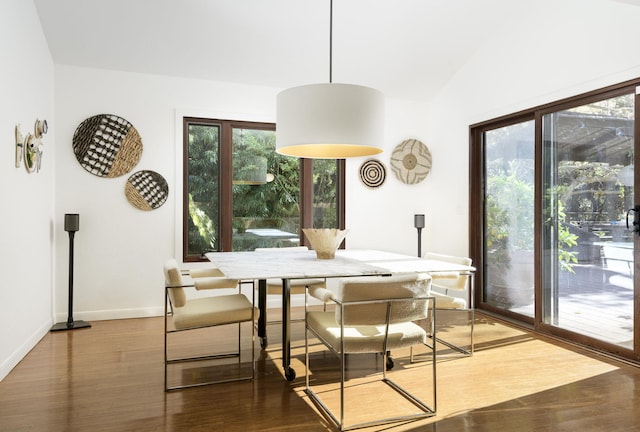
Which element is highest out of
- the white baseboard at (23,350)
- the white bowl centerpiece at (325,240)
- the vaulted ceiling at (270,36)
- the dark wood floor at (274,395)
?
the vaulted ceiling at (270,36)

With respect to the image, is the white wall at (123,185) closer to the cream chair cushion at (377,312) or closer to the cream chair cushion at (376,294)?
the cream chair cushion at (377,312)

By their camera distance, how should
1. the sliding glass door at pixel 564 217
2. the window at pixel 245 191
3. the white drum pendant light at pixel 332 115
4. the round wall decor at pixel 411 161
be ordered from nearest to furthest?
1. the white drum pendant light at pixel 332 115
2. the sliding glass door at pixel 564 217
3. the window at pixel 245 191
4. the round wall decor at pixel 411 161

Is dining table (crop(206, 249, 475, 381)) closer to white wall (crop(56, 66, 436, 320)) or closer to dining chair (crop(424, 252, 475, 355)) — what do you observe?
dining chair (crop(424, 252, 475, 355))

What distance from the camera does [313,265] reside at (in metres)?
3.16

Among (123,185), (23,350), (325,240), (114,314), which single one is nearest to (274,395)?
(325,240)

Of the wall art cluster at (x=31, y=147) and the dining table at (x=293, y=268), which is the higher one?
the wall art cluster at (x=31, y=147)

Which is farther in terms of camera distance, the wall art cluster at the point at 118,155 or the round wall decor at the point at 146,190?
the round wall decor at the point at 146,190

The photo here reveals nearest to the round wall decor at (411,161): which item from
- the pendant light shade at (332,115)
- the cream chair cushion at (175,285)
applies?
the pendant light shade at (332,115)

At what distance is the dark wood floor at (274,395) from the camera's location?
244 centimetres

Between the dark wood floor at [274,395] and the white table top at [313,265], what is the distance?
730 mm

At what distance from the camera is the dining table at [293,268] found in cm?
277

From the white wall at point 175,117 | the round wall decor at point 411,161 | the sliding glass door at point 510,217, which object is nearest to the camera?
the white wall at point 175,117

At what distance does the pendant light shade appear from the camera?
286 centimetres

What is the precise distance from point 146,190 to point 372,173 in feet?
8.48
